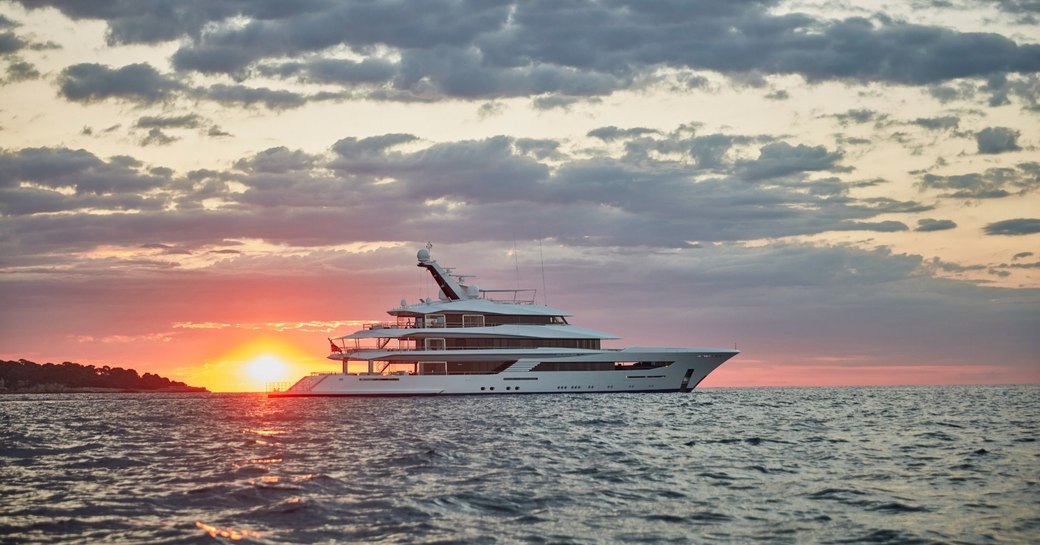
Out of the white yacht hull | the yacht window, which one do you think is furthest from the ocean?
the yacht window

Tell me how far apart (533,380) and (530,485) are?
51.1m

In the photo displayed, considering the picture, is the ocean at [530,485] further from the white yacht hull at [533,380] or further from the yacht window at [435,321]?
the yacht window at [435,321]

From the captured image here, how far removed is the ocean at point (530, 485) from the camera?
53.0ft

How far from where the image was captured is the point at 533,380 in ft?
237

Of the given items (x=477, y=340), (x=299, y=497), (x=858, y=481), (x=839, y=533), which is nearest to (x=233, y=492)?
(x=299, y=497)

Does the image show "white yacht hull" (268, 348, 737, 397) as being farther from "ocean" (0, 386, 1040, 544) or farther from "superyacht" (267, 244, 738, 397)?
"ocean" (0, 386, 1040, 544)

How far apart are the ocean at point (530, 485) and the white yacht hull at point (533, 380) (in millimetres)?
32218

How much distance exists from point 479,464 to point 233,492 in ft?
23.2

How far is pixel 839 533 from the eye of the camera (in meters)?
15.8

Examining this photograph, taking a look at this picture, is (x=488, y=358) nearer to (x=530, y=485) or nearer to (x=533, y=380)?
(x=533, y=380)

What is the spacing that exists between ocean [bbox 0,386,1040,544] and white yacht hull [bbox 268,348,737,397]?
106 feet

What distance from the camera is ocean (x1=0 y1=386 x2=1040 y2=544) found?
16156mm

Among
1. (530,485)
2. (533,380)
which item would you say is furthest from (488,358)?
(530,485)

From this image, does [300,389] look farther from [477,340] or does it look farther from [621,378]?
[621,378]
